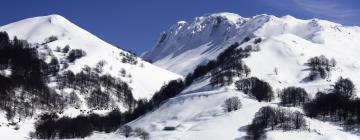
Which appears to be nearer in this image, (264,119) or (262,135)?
(262,135)

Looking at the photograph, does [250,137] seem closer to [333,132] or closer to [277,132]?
[277,132]

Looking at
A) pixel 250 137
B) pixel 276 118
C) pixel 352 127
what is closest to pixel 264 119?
pixel 276 118

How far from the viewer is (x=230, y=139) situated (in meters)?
189

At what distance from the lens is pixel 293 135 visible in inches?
7352

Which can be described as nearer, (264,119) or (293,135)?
(293,135)

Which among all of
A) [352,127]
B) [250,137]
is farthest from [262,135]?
[352,127]

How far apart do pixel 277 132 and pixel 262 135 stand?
666cm

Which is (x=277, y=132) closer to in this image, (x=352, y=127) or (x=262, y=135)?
(x=262, y=135)

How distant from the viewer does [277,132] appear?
7446 inches

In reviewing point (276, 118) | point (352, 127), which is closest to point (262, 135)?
point (276, 118)

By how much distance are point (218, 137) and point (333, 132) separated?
3501 cm

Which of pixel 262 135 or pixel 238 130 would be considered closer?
pixel 262 135

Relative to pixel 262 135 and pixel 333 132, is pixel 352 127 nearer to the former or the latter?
pixel 333 132

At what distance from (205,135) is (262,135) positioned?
790 inches
